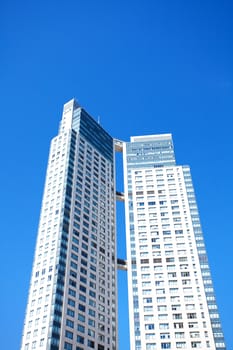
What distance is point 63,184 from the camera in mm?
105312

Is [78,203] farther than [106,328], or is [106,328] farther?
[78,203]

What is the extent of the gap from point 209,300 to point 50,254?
43.0 metres

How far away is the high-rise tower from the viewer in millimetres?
80938

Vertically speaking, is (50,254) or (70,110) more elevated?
(70,110)

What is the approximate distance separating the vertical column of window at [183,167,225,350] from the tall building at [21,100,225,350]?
0.27 m

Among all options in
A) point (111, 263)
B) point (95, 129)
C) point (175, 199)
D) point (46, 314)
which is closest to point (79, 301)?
point (46, 314)

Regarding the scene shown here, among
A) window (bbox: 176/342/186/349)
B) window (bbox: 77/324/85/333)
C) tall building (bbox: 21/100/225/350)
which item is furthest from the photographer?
window (bbox: 176/342/186/349)

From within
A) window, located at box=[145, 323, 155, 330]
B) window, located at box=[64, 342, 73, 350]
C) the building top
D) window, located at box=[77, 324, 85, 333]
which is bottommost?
window, located at box=[64, 342, 73, 350]

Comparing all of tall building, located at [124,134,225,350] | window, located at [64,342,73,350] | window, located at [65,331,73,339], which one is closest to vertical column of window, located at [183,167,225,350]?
tall building, located at [124,134,225,350]

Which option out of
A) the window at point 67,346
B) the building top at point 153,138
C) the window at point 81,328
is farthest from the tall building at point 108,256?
the building top at point 153,138

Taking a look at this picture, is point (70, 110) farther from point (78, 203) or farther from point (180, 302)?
point (180, 302)

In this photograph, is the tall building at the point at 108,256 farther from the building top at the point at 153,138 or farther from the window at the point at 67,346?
the building top at the point at 153,138

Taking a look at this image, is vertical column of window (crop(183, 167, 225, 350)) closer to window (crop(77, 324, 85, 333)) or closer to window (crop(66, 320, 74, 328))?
window (crop(77, 324, 85, 333))

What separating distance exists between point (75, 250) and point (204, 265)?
3739 centimetres
